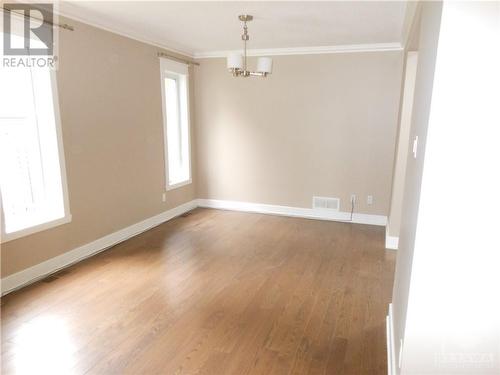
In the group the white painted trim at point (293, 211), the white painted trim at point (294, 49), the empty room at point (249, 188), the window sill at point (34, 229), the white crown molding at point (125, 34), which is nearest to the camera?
the empty room at point (249, 188)

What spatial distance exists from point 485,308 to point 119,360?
6.52 feet

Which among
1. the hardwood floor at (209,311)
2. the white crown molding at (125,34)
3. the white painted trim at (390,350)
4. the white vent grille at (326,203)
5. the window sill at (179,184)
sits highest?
the white crown molding at (125,34)

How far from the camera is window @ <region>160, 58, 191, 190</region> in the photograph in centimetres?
486

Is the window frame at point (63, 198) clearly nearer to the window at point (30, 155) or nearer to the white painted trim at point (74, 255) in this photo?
the window at point (30, 155)

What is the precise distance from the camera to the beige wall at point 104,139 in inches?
124

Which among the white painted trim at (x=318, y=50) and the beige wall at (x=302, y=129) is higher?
the white painted trim at (x=318, y=50)

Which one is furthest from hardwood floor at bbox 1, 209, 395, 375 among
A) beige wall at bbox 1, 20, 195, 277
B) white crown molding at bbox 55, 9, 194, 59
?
white crown molding at bbox 55, 9, 194, 59

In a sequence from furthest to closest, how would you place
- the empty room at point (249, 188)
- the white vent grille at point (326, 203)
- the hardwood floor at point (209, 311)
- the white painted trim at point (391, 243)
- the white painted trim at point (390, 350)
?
the white vent grille at point (326, 203)
the white painted trim at point (391, 243)
the hardwood floor at point (209, 311)
the white painted trim at point (390, 350)
the empty room at point (249, 188)

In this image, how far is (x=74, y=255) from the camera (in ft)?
11.2

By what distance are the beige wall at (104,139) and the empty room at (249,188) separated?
2 cm

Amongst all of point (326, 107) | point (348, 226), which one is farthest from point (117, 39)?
point (348, 226)

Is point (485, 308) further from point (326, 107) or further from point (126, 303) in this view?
point (326, 107)

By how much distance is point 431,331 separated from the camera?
1.38m

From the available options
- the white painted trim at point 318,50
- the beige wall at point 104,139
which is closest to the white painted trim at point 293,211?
the beige wall at point 104,139
